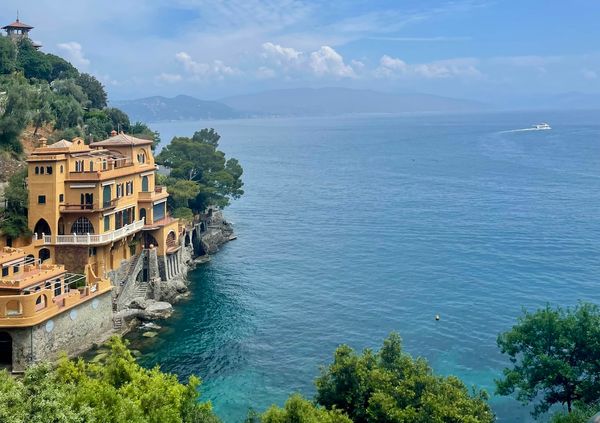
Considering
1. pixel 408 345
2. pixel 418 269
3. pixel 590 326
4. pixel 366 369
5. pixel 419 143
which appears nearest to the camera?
pixel 366 369

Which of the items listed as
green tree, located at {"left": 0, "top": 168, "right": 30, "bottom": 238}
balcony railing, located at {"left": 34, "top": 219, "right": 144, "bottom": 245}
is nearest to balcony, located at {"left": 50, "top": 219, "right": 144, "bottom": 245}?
balcony railing, located at {"left": 34, "top": 219, "right": 144, "bottom": 245}

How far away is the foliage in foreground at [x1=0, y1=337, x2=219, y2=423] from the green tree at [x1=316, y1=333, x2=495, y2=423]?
5.51 meters

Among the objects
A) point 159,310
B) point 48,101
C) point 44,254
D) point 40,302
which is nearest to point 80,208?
point 44,254

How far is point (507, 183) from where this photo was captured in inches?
3856

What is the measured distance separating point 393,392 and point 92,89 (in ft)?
241

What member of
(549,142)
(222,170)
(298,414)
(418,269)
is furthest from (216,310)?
(549,142)

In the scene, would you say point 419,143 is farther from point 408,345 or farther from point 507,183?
point 408,345

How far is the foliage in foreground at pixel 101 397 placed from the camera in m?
17.9

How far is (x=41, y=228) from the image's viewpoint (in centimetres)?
4359

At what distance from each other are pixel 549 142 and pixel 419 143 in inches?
1447

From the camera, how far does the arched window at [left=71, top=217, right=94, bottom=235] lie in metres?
44.0

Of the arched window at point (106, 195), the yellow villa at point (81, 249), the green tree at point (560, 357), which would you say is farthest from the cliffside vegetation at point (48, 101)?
the green tree at point (560, 357)

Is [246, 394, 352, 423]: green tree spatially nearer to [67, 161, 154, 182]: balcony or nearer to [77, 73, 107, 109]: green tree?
[67, 161, 154, 182]: balcony

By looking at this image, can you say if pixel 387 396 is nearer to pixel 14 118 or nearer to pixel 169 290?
pixel 169 290
